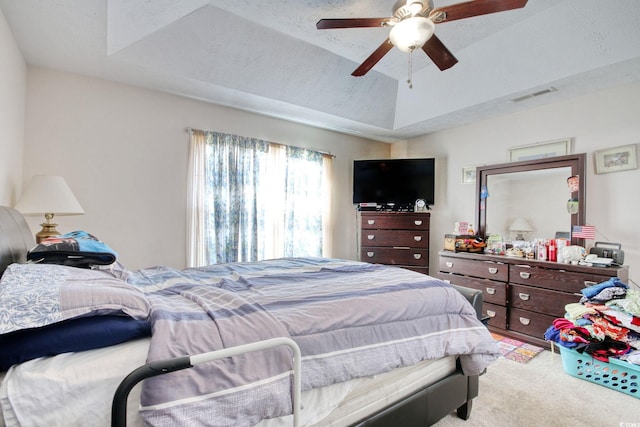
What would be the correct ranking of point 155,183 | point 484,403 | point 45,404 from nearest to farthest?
point 45,404 < point 484,403 < point 155,183

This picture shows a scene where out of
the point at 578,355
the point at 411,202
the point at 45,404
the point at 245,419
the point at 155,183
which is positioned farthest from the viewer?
the point at 411,202

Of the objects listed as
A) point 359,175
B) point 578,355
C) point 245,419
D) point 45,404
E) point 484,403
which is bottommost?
point 484,403

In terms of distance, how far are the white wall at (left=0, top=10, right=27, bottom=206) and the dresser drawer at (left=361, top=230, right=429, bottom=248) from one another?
3641 mm

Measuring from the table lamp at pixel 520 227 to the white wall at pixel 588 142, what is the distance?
52 cm

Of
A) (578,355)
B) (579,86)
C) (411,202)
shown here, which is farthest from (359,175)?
(578,355)

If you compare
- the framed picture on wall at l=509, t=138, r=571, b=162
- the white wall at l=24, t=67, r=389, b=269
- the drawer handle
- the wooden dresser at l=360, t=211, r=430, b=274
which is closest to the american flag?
the framed picture on wall at l=509, t=138, r=571, b=162

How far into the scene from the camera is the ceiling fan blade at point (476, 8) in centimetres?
167

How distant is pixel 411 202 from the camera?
4395mm

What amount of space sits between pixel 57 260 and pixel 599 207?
4254 millimetres

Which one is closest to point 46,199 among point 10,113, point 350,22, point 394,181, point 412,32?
point 10,113

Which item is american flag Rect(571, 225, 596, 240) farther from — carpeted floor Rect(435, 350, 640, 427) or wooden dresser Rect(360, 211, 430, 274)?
wooden dresser Rect(360, 211, 430, 274)

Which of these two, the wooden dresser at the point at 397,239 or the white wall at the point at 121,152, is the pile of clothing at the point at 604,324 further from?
the white wall at the point at 121,152

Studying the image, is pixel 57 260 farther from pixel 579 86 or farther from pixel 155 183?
pixel 579 86

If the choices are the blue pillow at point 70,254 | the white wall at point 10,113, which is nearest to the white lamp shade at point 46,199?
the white wall at point 10,113
